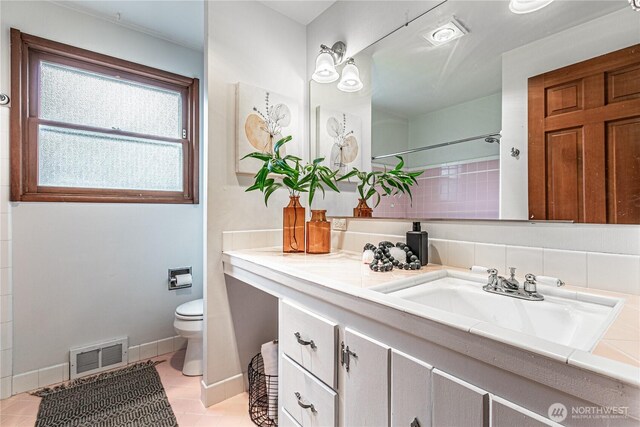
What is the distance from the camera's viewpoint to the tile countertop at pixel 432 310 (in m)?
0.47

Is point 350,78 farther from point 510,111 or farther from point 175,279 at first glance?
point 175,279

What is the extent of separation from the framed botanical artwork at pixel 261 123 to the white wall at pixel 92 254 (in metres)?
0.41

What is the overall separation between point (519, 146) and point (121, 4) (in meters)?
2.40

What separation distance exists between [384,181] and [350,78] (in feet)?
2.22

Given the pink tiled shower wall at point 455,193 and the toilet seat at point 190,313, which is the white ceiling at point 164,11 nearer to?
the pink tiled shower wall at point 455,193

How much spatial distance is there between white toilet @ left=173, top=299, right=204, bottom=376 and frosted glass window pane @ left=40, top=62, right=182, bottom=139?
134 cm

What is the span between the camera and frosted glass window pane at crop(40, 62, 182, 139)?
1.91 meters

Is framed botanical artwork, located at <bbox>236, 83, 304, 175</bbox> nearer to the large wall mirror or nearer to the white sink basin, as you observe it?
the large wall mirror

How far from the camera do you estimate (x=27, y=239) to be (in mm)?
1781

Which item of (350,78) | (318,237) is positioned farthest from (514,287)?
(350,78)

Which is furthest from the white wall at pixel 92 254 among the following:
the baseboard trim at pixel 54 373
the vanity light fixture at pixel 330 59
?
the vanity light fixture at pixel 330 59

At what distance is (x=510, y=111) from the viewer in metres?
1.11

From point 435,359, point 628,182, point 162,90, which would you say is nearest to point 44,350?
point 162,90

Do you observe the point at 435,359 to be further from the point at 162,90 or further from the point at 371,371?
the point at 162,90
